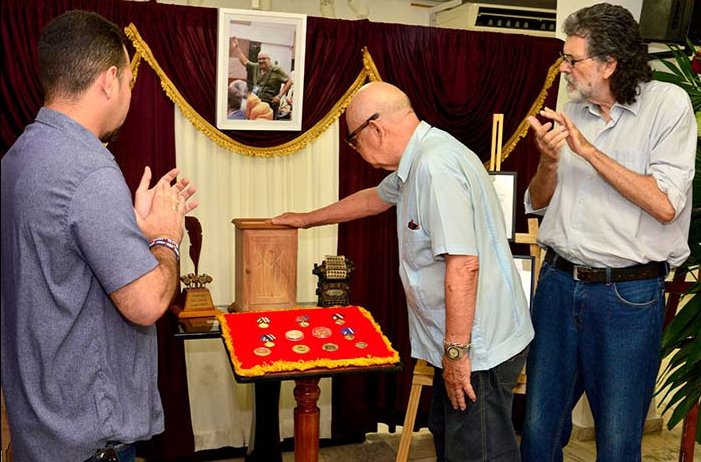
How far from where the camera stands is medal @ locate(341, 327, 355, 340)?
2.58 m

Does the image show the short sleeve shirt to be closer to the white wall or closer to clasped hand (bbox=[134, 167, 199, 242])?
clasped hand (bbox=[134, 167, 199, 242])

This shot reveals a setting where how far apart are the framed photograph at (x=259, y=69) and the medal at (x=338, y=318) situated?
972mm

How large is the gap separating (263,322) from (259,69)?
3.77ft

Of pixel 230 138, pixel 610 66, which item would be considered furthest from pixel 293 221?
pixel 610 66

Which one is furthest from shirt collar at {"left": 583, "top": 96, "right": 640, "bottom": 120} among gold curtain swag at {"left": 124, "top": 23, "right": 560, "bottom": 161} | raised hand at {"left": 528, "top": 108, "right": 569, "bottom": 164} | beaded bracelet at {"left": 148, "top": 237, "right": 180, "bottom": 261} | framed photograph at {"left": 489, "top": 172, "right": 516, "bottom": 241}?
beaded bracelet at {"left": 148, "top": 237, "right": 180, "bottom": 261}

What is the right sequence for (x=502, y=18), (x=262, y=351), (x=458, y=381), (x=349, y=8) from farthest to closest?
(x=349, y=8) → (x=502, y=18) → (x=262, y=351) → (x=458, y=381)

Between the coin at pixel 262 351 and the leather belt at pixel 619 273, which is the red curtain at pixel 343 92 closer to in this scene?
the coin at pixel 262 351

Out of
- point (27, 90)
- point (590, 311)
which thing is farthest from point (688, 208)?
point (27, 90)

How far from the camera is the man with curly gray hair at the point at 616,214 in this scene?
211 centimetres

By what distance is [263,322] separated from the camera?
265 cm

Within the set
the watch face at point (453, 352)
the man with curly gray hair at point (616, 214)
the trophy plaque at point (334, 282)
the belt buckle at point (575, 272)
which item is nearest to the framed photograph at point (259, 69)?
the trophy plaque at point (334, 282)

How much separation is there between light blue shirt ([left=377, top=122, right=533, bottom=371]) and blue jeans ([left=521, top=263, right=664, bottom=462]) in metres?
0.25

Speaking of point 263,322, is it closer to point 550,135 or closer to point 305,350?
point 305,350

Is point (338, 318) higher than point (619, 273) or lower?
lower
